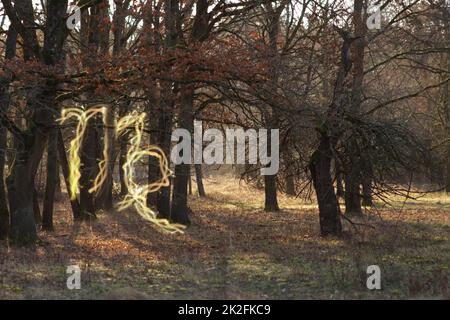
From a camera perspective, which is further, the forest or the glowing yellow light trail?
the glowing yellow light trail

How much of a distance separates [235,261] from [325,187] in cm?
481

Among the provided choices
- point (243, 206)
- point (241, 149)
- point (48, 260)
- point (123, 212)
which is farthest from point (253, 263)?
point (243, 206)

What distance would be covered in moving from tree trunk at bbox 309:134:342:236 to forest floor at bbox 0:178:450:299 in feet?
1.65

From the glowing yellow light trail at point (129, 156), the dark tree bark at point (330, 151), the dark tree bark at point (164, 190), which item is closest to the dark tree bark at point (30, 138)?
the glowing yellow light trail at point (129, 156)

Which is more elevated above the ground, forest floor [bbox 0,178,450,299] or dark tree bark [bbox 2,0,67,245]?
dark tree bark [bbox 2,0,67,245]

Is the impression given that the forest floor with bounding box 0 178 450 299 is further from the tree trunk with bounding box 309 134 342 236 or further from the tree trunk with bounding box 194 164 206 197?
the tree trunk with bounding box 194 164 206 197

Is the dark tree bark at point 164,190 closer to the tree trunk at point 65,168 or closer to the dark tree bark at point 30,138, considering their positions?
the tree trunk at point 65,168

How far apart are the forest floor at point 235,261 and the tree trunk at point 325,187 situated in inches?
19.8

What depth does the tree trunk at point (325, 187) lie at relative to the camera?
58.3 ft

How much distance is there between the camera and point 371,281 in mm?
10828

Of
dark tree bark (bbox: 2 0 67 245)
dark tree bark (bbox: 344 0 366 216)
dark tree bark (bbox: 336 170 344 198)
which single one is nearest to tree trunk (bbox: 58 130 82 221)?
dark tree bark (bbox: 2 0 67 245)

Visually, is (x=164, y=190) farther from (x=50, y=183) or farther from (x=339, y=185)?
(x=339, y=185)

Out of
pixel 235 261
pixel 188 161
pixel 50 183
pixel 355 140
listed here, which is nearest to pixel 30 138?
pixel 50 183

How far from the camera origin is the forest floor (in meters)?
10.6
